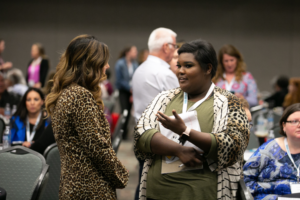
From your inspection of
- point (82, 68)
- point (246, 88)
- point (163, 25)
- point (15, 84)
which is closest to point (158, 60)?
point (82, 68)

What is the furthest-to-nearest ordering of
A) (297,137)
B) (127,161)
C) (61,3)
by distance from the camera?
(61,3)
(127,161)
(297,137)

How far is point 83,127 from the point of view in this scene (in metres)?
1.77

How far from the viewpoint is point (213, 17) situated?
1081cm

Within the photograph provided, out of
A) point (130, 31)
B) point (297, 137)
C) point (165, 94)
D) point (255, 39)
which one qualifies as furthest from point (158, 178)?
point (255, 39)

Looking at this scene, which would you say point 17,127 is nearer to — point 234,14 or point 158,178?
point 158,178

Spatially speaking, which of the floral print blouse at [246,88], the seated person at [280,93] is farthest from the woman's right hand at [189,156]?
the seated person at [280,93]

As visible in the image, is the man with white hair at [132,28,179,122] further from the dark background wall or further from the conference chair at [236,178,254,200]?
the dark background wall

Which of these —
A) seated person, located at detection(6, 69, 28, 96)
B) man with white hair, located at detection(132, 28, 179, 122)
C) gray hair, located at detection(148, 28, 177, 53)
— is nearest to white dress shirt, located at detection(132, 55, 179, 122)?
man with white hair, located at detection(132, 28, 179, 122)

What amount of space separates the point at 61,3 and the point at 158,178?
969cm

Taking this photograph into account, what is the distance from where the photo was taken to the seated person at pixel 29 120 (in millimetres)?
3619

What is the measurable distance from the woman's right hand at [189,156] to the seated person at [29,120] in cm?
231

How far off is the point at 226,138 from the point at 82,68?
87 cm

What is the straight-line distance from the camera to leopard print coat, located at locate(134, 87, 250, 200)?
1.64 metres

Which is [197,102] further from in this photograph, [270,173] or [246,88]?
[246,88]
